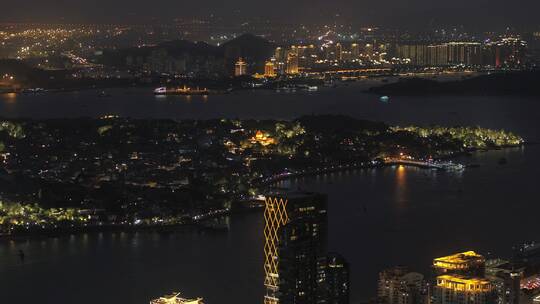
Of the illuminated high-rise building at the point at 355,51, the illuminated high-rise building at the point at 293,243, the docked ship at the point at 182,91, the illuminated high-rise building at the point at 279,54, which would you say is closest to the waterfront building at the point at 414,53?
the illuminated high-rise building at the point at 355,51

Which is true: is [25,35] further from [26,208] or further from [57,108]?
[26,208]

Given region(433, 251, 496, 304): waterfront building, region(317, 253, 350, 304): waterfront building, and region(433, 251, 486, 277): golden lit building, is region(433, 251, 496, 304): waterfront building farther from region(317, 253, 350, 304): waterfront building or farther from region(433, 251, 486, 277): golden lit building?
region(317, 253, 350, 304): waterfront building

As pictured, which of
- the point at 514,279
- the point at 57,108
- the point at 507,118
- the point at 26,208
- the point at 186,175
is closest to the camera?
the point at 514,279

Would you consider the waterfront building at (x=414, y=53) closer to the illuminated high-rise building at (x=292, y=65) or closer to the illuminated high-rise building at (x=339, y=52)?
the illuminated high-rise building at (x=339, y=52)

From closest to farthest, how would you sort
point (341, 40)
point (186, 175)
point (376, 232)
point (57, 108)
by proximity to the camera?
point (376, 232) < point (186, 175) < point (57, 108) < point (341, 40)

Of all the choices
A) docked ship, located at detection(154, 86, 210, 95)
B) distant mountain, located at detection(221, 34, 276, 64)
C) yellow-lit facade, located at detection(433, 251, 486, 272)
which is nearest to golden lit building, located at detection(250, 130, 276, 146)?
yellow-lit facade, located at detection(433, 251, 486, 272)

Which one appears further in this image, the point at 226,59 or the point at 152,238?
the point at 226,59

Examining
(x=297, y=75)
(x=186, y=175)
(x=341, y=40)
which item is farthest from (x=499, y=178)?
(x=341, y=40)

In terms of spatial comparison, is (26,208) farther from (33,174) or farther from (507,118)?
(507,118)
